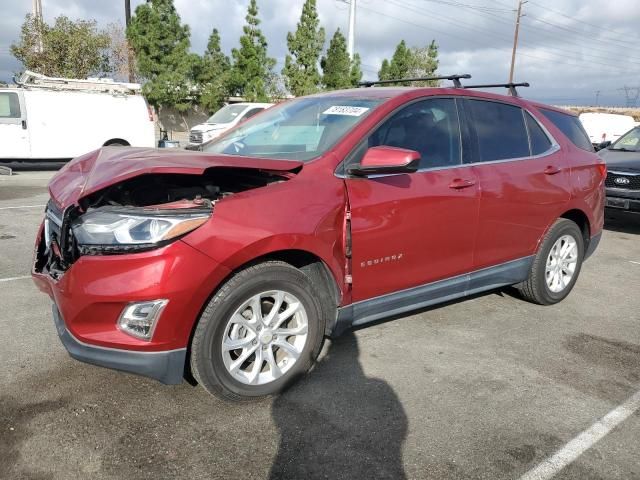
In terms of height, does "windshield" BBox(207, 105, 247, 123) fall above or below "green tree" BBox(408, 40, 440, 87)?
below

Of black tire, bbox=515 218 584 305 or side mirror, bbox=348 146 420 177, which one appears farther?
black tire, bbox=515 218 584 305

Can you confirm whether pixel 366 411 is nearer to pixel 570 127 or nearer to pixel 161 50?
pixel 570 127

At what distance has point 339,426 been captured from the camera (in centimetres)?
280

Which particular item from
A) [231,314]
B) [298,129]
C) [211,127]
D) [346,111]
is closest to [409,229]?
[346,111]

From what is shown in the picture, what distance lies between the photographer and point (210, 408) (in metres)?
2.92

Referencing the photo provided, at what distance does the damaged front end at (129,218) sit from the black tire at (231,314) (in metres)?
0.39

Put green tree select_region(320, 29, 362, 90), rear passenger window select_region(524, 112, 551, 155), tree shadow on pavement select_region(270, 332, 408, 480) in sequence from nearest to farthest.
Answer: tree shadow on pavement select_region(270, 332, 408, 480), rear passenger window select_region(524, 112, 551, 155), green tree select_region(320, 29, 362, 90)

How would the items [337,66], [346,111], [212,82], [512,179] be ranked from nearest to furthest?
[346,111], [512,179], [212,82], [337,66]

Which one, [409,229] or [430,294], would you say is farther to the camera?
[430,294]

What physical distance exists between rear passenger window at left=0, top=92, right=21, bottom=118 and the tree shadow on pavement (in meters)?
12.4

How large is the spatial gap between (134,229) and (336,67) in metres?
29.1

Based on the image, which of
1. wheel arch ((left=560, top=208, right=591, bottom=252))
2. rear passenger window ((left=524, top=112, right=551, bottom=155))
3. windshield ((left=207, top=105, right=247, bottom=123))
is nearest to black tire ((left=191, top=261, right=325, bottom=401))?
rear passenger window ((left=524, top=112, right=551, bottom=155))

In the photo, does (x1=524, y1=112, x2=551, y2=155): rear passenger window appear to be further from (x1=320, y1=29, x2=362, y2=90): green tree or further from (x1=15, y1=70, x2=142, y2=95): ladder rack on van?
(x1=320, y1=29, x2=362, y2=90): green tree

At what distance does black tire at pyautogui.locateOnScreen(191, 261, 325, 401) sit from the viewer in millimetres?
2707
